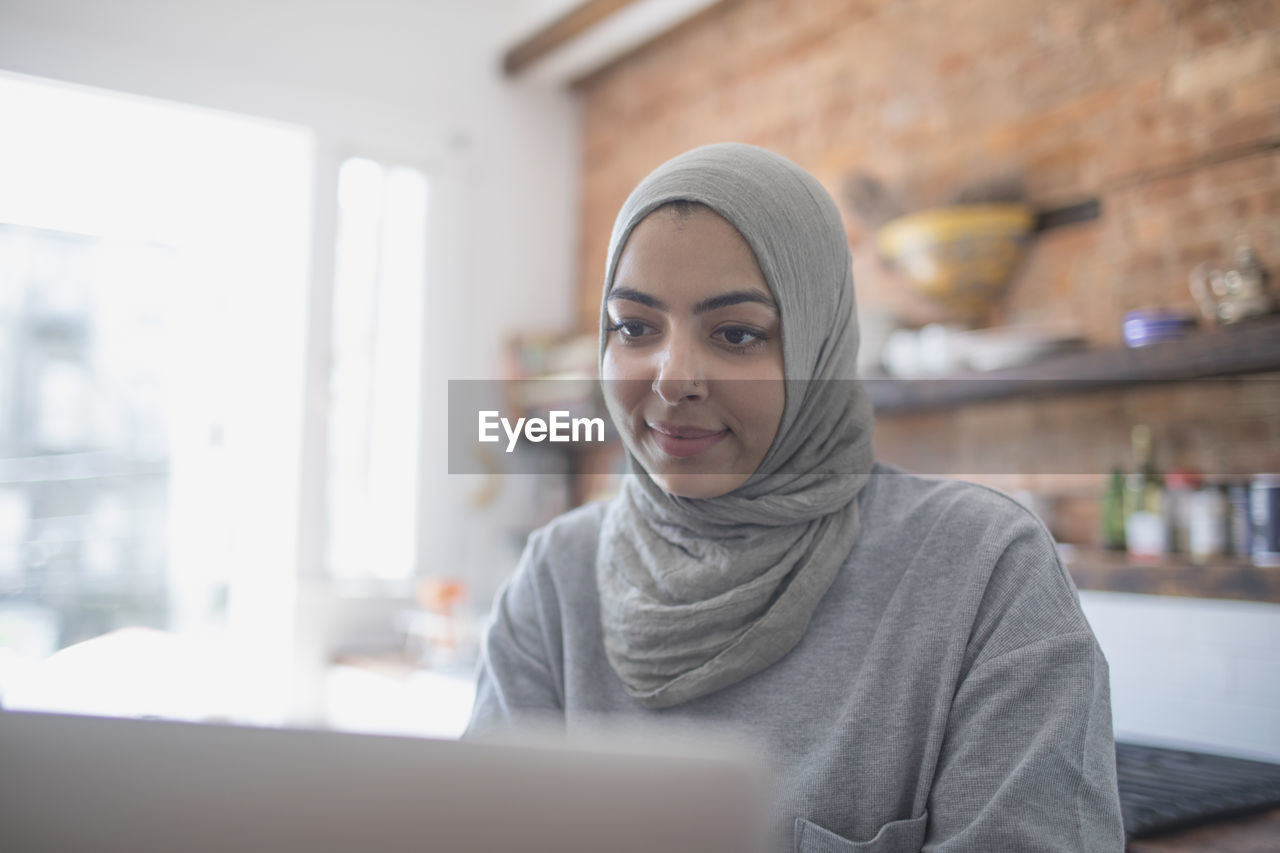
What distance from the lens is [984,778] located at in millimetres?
855

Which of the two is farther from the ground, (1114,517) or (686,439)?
(686,439)

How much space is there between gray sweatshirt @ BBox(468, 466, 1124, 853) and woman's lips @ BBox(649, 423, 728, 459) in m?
0.18

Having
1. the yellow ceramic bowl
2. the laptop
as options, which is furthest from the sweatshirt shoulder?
the yellow ceramic bowl

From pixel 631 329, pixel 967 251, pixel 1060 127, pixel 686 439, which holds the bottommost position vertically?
pixel 686 439

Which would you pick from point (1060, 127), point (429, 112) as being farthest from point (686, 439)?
point (429, 112)

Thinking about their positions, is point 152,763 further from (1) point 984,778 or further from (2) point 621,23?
(2) point 621,23

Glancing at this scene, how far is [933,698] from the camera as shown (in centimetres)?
94

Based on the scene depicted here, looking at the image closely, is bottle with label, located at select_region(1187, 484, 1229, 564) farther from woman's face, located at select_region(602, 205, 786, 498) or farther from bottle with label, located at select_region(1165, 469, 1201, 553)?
woman's face, located at select_region(602, 205, 786, 498)

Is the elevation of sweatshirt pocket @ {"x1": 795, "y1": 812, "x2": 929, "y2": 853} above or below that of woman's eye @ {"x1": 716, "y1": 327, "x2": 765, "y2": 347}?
below

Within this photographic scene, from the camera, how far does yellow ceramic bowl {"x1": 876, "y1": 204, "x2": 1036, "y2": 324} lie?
2.50m

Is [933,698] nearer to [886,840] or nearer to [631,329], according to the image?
[886,840]

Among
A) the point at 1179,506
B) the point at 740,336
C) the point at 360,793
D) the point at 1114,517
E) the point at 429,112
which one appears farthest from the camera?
the point at 429,112

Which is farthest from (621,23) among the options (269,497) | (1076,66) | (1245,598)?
(1245,598)

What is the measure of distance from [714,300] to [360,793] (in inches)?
26.3
